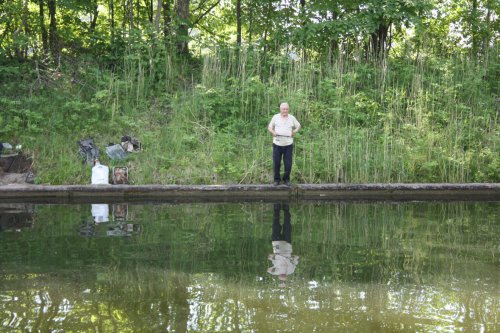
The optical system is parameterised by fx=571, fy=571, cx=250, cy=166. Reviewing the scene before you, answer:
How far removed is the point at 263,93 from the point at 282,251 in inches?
327

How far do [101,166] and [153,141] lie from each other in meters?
1.65

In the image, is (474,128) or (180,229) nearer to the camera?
(180,229)

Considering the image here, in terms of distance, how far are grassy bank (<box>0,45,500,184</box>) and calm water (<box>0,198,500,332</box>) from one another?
8.99 ft

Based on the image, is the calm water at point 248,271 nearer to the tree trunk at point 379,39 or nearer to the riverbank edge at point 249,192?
the riverbank edge at point 249,192

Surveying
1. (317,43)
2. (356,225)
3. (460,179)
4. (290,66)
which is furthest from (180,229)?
(317,43)

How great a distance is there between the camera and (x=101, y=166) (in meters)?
12.1

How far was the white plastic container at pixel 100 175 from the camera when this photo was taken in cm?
1191

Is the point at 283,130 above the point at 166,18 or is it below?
below

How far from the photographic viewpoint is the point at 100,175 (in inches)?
472

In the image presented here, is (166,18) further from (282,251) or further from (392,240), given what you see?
(282,251)

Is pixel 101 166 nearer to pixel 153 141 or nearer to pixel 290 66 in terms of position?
pixel 153 141

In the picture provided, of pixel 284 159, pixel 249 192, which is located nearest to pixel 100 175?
pixel 249 192

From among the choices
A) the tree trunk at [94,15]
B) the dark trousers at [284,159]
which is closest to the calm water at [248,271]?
the dark trousers at [284,159]

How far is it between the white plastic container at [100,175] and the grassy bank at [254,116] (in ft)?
1.17
